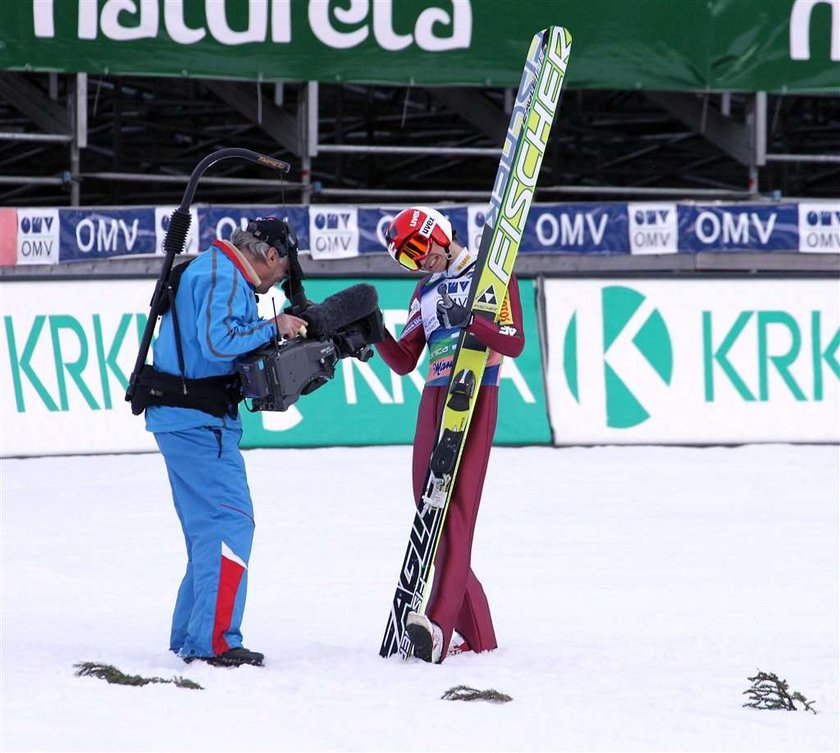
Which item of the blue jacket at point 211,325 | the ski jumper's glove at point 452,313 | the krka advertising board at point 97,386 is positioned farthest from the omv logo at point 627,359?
the blue jacket at point 211,325

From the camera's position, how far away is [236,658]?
5.92 meters

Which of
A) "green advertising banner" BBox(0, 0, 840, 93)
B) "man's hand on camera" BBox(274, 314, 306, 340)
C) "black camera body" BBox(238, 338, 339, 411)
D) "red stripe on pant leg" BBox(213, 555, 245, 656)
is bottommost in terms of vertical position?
"red stripe on pant leg" BBox(213, 555, 245, 656)

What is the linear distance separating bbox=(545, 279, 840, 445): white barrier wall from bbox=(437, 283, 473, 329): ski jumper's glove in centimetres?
648

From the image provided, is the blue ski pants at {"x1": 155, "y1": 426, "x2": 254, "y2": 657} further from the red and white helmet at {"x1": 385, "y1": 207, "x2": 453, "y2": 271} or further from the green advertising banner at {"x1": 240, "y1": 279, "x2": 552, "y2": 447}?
the green advertising banner at {"x1": 240, "y1": 279, "x2": 552, "y2": 447}

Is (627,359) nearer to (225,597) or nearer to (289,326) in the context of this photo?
(289,326)

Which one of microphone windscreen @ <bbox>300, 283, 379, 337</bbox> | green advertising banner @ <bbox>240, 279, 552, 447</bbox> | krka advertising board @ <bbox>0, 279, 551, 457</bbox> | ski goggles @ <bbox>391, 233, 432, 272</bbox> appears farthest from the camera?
green advertising banner @ <bbox>240, 279, 552, 447</bbox>

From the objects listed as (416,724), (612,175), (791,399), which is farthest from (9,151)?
(416,724)

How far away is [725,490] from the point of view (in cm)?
1108

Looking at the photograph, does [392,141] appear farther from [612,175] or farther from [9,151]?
[9,151]

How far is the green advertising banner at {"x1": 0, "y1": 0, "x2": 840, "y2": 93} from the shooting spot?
62.0ft

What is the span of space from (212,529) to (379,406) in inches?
265

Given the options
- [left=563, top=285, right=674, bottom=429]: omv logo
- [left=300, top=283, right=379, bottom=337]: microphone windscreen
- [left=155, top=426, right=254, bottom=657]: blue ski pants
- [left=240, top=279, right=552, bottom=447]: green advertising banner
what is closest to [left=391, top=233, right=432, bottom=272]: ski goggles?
[left=300, top=283, right=379, bottom=337]: microphone windscreen

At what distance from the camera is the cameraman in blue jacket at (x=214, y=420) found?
19.3ft

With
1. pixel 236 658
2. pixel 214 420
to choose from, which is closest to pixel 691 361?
pixel 214 420
